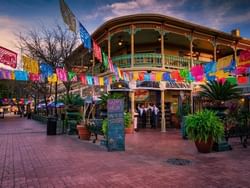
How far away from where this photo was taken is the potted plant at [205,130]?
7.27 metres

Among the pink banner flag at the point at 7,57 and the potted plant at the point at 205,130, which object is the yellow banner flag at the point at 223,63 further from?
the pink banner flag at the point at 7,57

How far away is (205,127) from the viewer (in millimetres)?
7230

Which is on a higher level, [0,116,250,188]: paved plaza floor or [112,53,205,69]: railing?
[112,53,205,69]: railing

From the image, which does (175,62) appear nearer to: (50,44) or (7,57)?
(50,44)

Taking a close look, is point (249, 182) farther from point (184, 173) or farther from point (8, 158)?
point (8, 158)

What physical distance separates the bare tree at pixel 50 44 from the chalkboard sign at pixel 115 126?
31.6ft

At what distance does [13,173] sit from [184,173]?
3986 mm

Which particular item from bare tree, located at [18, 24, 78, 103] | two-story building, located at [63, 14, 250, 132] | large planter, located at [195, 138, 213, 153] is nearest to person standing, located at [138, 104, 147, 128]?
two-story building, located at [63, 14, 250, 132]

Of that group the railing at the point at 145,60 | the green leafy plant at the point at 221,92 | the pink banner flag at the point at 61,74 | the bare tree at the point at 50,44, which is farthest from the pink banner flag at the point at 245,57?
the bare tree at the point at 50,44

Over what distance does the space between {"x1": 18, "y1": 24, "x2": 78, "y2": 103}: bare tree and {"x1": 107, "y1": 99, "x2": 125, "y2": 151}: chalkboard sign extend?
31.6 feet

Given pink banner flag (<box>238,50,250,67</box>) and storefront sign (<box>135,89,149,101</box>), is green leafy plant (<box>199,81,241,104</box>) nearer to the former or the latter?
pink banner flag (<box>238,50,250,67</box>)

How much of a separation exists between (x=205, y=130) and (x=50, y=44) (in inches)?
556

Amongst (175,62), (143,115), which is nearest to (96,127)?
(143,115)

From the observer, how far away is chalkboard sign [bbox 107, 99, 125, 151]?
8.02 meters
